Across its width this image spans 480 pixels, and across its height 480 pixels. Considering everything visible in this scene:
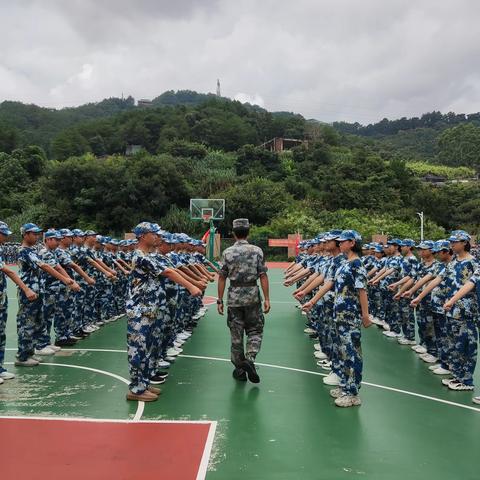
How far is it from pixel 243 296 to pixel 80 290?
276 centimetres

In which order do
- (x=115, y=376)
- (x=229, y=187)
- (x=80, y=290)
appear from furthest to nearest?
1. (x=229, y=187)
2. (x=80, y=290)
3. (x=115, y=376)

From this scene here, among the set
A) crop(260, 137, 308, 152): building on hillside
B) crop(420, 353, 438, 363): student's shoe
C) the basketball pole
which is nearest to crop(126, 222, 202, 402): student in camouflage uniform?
crop(420, 353, 438, 363): student's shoe

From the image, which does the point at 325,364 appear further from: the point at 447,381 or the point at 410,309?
the point at 410,309

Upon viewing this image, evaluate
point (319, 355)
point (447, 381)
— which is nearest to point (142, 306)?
point (319, 355)

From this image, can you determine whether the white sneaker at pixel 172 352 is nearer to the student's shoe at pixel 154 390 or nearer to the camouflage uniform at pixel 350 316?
the student's shoe at pixel 154 390

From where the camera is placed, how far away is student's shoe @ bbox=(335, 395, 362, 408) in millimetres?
5309

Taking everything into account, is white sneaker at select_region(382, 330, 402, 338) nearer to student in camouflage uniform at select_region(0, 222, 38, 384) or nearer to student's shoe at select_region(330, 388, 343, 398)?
student's shoe at select_region(330, 388, 343, 398)

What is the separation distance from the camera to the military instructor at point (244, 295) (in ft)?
19.7

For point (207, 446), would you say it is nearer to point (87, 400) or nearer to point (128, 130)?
point (87, 400)

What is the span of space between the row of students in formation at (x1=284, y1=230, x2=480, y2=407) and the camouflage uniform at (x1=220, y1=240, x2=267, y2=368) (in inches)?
23.1

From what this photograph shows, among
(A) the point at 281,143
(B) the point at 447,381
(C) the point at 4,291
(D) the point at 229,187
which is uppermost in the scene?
(A) the point at 281,143

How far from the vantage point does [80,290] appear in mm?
7512

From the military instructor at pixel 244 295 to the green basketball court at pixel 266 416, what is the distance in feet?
1.29

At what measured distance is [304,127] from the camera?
66.7 metres
